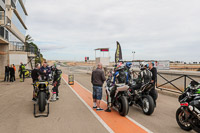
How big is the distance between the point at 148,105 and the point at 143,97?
0.40 m

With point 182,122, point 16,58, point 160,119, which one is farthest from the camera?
point 16,58

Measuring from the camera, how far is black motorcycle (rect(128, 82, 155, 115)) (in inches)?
221

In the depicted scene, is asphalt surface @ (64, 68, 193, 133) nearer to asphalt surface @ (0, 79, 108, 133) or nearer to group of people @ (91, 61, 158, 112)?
group of people @ (91, 61, 158, 112)

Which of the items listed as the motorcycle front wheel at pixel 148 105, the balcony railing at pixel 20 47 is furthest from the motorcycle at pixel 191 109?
the balcony railing at pixel 20 47

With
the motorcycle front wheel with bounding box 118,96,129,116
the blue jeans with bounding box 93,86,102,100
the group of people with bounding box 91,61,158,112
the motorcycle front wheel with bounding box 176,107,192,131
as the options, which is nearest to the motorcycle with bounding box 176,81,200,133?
the motorcycle front wheel with bounding box 176,107,192,131

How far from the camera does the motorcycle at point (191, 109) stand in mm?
3955

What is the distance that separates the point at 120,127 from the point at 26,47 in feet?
82.3

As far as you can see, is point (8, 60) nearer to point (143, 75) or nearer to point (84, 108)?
point (84, 108)

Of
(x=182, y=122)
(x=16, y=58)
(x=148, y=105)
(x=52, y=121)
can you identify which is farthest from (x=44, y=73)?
(x=16, y=58)

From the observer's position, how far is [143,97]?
6.02 m

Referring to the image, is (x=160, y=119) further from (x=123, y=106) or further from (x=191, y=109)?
(x=191, y=109)

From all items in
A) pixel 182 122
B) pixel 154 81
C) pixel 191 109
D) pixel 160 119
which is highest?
pixel 154 81

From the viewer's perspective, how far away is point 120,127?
463cm

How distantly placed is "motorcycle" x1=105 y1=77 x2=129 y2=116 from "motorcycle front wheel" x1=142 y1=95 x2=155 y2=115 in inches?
29.1
